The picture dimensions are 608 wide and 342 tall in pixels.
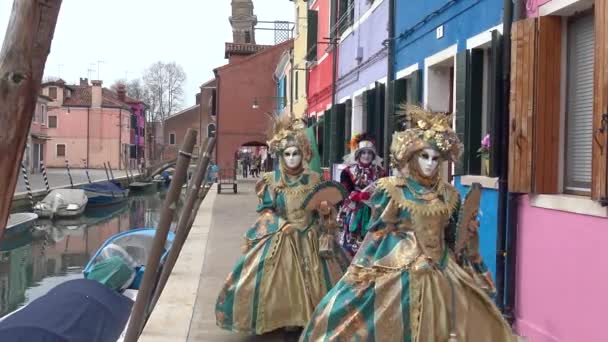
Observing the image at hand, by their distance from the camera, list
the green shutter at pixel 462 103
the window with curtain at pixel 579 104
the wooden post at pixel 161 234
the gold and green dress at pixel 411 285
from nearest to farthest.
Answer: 1. the wooden post at pixel 161 234
2. the gold and green dress at pixel 411 285
3. the window with curtain at pixel 579 104
4. the green shutter at pixel 462 103

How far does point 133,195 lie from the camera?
42656 millimetres

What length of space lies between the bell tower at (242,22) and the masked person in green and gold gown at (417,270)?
44819 mm

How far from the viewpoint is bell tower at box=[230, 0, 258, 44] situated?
49625 mm

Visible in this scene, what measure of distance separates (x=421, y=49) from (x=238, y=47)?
32696mm

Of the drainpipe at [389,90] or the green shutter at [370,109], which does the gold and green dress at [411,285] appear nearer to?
the drainpipe at [389,90]

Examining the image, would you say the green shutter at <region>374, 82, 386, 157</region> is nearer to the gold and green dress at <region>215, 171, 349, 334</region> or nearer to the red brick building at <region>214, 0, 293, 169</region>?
the gold and green dress at <region>215, 171, 349, 334</region>

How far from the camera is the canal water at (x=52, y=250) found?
15683 millimetres

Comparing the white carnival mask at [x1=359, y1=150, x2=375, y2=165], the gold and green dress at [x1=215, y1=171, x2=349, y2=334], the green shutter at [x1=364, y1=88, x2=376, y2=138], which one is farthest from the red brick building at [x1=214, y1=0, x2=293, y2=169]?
the gold and green dress at [x1=215, y1=171, x2=349, y2=334]

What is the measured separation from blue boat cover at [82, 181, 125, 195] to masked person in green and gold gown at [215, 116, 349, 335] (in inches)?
1070

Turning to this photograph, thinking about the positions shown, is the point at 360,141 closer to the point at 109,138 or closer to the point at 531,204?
the point at 531,204

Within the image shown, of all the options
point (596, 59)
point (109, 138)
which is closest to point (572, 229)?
point (596, 59)

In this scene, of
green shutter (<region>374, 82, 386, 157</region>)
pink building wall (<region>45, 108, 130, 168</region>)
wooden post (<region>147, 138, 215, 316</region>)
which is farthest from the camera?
pink building wall (<region>45, 108, 130, 168</region>)

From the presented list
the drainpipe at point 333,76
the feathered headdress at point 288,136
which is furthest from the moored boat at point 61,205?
the feathered headdress at point 288,136

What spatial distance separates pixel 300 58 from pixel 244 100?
36.2ft
